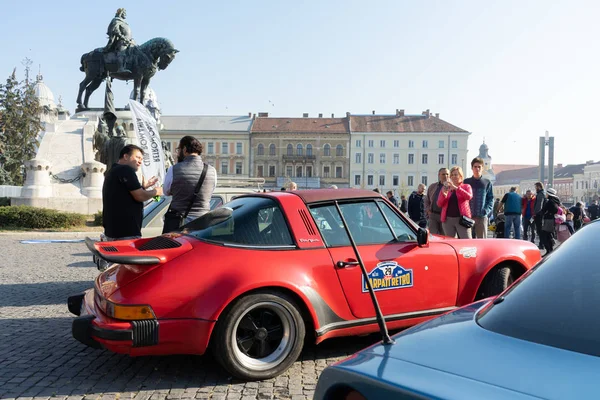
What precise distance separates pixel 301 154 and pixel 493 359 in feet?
308

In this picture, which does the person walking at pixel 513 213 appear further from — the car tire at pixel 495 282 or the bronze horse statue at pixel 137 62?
the bronze horse statue at pixel 137 62

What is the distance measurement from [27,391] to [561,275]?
135 inches

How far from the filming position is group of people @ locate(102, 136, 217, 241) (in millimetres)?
5586

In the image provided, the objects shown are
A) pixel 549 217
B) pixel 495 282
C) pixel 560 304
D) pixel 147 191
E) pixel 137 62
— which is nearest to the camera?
pixel 560 304

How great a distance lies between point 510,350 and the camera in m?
1.78

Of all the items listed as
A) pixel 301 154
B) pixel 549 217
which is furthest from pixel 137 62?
pixel 301 154

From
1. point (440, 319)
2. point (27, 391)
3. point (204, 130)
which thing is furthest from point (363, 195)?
point (204, 130)

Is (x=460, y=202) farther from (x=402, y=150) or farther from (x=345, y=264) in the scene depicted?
(x=402, y=150)

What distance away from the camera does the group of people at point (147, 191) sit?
18.3 ft

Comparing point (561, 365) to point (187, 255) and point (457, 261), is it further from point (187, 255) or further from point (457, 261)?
point (457, 261)

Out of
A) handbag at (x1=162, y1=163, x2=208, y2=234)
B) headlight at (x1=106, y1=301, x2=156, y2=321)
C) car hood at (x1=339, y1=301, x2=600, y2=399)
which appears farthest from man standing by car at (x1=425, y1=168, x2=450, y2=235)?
car hood at (x1=339, y1=301, x2=600, y2=399)

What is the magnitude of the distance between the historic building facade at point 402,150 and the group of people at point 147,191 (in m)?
89.7

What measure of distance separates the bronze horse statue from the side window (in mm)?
20950

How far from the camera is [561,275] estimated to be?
7.11ft
